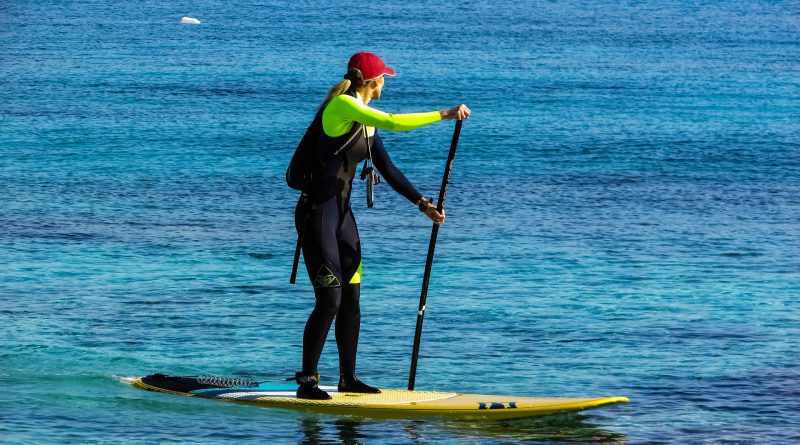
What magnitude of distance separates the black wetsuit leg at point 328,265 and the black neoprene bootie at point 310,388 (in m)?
0.09

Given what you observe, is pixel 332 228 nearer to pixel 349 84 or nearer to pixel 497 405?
pixel 349 84

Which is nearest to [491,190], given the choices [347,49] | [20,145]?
[20,145]

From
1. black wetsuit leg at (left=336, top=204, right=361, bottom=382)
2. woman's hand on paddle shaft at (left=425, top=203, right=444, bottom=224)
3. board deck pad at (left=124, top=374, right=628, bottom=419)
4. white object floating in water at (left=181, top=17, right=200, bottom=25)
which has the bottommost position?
board deck pad at (left=124, top=374, right=628, bottom=419)

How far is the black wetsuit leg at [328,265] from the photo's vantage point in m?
10.4

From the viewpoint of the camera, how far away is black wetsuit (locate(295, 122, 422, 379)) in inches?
410

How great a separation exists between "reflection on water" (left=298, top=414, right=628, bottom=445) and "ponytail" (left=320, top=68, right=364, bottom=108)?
7.64ft

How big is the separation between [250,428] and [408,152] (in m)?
21.6

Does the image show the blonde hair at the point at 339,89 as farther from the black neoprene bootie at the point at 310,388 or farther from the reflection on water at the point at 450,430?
the reflection on water at the point at 450,430

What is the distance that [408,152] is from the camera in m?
32.1

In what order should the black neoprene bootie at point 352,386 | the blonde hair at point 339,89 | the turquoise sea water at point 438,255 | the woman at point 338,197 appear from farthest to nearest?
the turquoise sea water at point 438,255 → the black neoprene bootie at point 352,386 → the woman at point 338,197 → the blonde hair at point 339,89

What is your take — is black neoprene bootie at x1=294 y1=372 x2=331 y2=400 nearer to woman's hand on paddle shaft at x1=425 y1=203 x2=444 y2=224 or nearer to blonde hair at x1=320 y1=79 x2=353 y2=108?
woman's hand on paddle shaft at x1=425 y1=203 x2=444 y2=224

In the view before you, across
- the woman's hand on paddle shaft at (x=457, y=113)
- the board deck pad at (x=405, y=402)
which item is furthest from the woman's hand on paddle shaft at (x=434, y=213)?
the board deck pad at (x=405, y=402)

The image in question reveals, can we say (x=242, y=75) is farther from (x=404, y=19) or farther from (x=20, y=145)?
(x=404, y=19)

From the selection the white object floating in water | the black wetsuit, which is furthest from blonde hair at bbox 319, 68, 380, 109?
the white object floating in water
